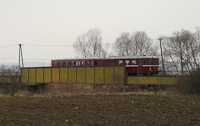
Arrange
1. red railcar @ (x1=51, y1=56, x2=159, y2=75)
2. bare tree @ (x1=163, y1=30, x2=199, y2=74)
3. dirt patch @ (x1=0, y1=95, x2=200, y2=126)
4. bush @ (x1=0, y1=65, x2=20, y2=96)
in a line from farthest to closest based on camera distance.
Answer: bare tree @ (x1=163, y1=30, x2=199, y2=74) → red railcar @ (x1=51, y1=56, x2=159, y2=75) → bush @ (x1=0, y1=65, x2=20, y2=96) → dirt patch @ (x1=0, y1=95, x2=200, y2=126)

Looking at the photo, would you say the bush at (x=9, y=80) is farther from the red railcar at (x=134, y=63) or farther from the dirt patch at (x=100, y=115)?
the red railcar at (x=134, y=63)

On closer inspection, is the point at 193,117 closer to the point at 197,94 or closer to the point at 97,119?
the point at 97,119

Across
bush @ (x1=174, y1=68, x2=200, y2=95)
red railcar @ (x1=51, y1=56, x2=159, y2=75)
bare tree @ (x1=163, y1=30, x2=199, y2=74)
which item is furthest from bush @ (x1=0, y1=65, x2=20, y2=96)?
bare tree @ (x1=163, y1=30, x2=199, y2=74)

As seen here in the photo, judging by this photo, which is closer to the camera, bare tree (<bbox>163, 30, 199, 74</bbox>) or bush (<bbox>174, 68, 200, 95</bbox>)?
bush (<bbox>174, 68, 200, 95</bbox>)

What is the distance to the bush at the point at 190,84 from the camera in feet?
50.6

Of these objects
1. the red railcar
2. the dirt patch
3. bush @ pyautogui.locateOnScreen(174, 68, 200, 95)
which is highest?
the red railcar

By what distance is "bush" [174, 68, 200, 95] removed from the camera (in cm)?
1544

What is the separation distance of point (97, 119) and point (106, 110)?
1.54 metres

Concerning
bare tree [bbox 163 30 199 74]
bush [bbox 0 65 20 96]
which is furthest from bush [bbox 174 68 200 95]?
bare tree [bbox 163 30 199 74]

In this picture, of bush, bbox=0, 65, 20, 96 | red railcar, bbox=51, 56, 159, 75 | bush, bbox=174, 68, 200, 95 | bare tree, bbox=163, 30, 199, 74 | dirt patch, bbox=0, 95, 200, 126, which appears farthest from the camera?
bare tree, bbox=163, 30, 199, 74

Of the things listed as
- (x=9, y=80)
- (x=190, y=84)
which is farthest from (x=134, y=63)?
(x=9, y=80)

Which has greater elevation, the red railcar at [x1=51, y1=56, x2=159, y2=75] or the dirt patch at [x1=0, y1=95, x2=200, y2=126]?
the red railcar at [x1=51, y1=56, x2=159, y2=75]

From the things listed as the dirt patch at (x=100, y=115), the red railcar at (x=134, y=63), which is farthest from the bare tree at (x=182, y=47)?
the dirt patch at (x=100, y=115)

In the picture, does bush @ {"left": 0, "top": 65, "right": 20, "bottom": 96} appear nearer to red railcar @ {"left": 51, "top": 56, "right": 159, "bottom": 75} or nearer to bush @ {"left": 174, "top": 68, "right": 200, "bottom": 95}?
bush @ {"left": 174, "top": 68, "right": 200, "bottom": 95}
